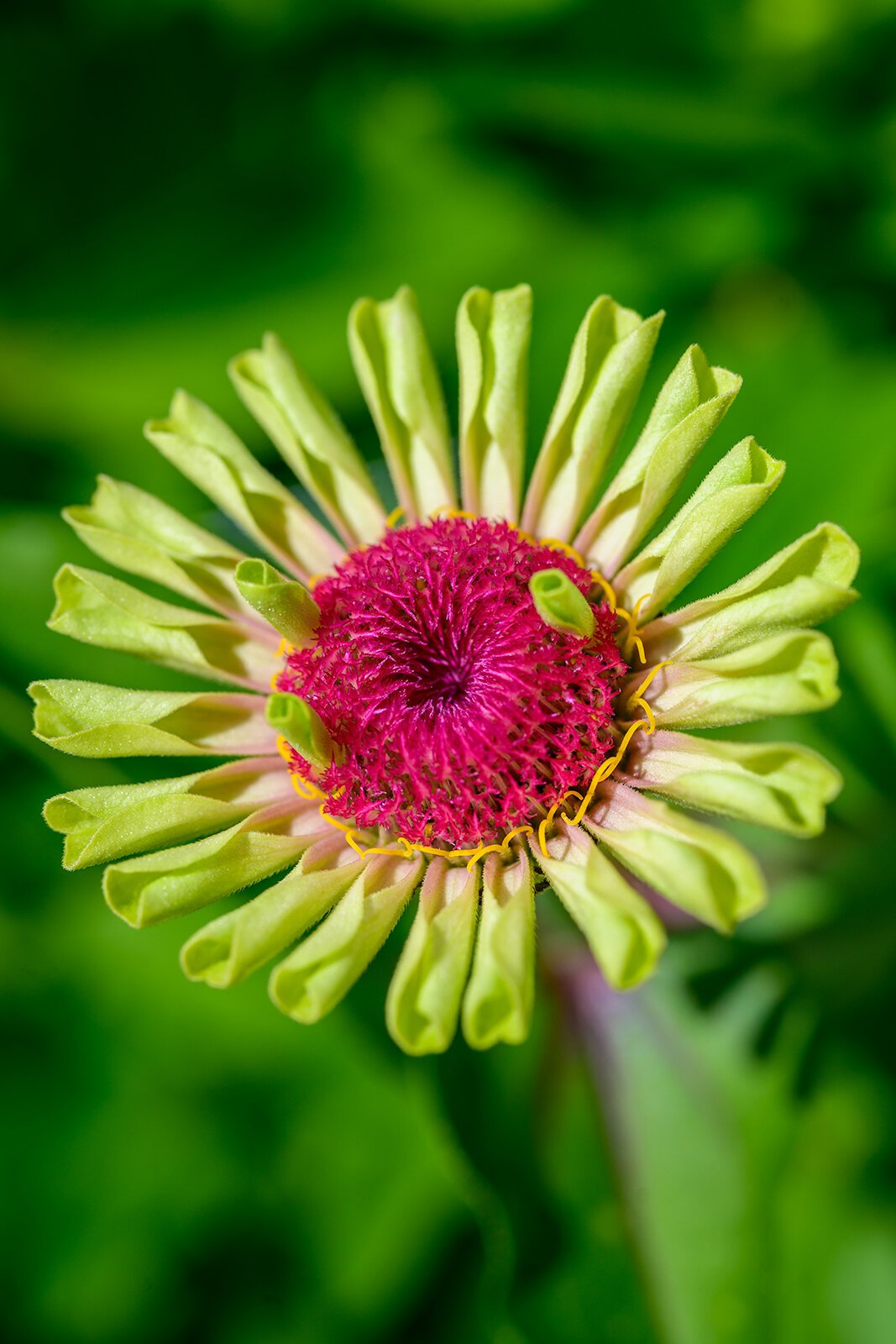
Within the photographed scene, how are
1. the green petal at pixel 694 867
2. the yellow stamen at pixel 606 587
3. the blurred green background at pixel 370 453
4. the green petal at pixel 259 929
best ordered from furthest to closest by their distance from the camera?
the blurred green background at pixel 370 453 → the yellow stamen at pixel 606 587 → the green petal at pixel 259 929 → the green petal at pixel 694 867

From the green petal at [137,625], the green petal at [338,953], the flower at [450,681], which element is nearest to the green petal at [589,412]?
the flower at [450,681]

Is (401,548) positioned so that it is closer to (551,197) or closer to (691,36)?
(551,197)

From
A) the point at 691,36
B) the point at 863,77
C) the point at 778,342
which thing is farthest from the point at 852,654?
the point at 691,36

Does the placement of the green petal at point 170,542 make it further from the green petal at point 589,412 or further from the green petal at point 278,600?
the green petal at point 589,412

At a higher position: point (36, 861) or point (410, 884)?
point (36, 861)

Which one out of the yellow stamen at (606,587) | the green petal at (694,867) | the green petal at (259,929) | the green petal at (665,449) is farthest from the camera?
the yellow stamen at (606,587)

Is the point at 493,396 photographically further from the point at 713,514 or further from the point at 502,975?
the point at 502,975

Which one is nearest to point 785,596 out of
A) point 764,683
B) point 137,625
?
point 764,683
